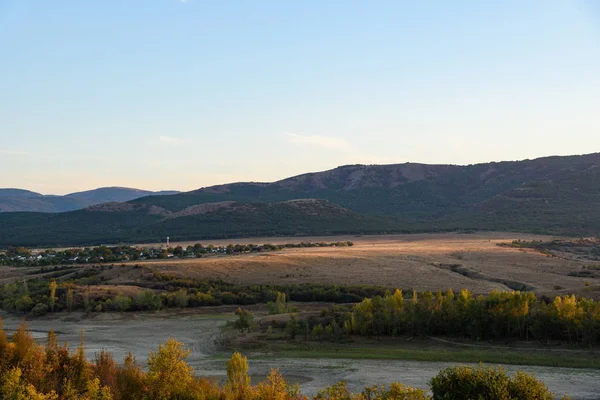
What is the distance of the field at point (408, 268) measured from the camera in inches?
2758

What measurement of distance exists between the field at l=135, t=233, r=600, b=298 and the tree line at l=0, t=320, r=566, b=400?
45.4 meters

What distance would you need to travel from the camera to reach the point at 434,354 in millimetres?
37969

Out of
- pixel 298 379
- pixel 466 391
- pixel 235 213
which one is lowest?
pixel 298 379

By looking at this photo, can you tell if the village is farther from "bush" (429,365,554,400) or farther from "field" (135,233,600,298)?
"bush" (429,365,554,400)

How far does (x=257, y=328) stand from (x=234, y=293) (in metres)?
19.8

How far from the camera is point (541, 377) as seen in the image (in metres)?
31.9

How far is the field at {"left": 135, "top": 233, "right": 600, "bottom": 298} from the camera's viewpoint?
70062 mm

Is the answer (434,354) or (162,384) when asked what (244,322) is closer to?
(434,354)

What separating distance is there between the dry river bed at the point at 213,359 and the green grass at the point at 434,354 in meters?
0.97

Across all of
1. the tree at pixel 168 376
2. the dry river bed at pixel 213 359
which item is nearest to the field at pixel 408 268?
the dry river bed at pixel 213 359

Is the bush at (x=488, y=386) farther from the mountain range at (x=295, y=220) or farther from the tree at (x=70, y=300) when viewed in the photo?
the mountain range at (x=295, y=220)

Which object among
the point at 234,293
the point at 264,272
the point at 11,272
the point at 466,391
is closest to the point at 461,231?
the point at 264,272

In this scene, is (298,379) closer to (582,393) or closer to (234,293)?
(582,393)

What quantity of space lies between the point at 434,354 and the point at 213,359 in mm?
14637
